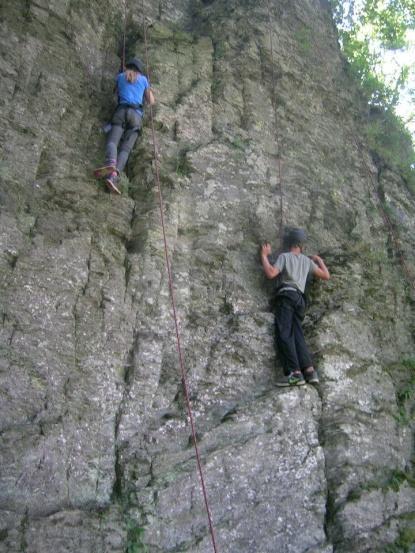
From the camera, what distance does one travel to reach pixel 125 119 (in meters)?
7.51

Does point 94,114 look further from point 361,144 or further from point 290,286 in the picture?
point 361,144

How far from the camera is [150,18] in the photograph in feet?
32.4

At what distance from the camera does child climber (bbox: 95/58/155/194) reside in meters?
7.02

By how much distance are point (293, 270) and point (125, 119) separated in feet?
10.0

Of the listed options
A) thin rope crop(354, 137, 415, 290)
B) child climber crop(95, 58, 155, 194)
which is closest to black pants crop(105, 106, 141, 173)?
child climber crop(95, 58, 155, 194)

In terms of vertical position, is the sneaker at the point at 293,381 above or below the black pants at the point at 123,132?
below

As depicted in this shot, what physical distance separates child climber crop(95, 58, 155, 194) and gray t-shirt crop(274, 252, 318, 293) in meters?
2.28

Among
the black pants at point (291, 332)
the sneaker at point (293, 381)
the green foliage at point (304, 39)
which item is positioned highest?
the green foliage at point (304, 39)

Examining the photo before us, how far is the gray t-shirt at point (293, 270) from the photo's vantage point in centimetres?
683

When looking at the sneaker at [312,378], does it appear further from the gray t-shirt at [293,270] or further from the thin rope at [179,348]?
the thin rope at [179,348]

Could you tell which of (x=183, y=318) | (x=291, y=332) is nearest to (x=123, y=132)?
(x=183, y=318)

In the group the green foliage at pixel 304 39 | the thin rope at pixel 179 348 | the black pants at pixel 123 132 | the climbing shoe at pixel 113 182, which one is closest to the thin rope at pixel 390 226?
the green foliage at pixel 304 39

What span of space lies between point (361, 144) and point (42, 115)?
19.3ft

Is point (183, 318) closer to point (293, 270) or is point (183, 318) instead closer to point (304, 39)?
point (293, 270)
